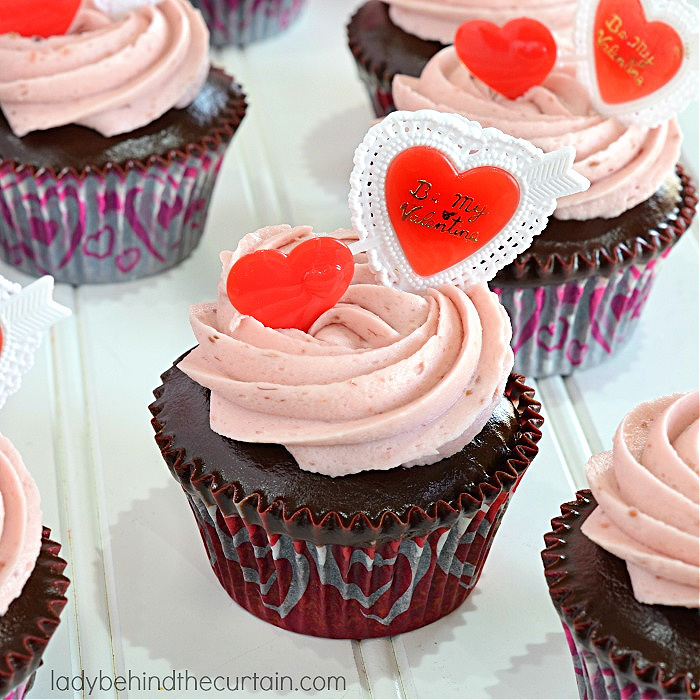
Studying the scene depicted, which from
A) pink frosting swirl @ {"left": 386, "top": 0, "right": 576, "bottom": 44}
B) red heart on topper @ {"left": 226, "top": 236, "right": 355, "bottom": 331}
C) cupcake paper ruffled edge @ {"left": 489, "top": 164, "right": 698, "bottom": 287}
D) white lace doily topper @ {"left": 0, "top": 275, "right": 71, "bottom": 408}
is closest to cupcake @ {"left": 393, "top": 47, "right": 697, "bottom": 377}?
cupcake paper ruffled edge @ {"left": 489, "top": 164, "right": 698, "bottom": 287}

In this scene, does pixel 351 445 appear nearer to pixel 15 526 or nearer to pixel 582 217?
pixel 15 526

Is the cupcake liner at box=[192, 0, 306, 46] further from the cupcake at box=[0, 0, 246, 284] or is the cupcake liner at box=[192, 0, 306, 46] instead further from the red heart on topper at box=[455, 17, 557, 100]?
the red heart on topper at box=[455, 17, 557, 100]

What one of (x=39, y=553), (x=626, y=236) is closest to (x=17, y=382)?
(x=39, y=553)

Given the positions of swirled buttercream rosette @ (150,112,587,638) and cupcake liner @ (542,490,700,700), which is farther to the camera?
swirled buttercream rosette @ (150,112,587,638)

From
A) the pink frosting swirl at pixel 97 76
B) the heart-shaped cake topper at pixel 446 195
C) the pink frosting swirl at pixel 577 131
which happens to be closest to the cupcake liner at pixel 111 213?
the pink frosting swirl at pixel 97 76

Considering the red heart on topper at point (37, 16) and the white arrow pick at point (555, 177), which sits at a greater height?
the white arrow pick at point (555, 177)

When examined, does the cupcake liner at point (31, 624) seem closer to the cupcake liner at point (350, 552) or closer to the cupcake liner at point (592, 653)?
the cupcake liner at point (350, 552)

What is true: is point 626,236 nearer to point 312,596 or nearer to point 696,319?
point 696,319

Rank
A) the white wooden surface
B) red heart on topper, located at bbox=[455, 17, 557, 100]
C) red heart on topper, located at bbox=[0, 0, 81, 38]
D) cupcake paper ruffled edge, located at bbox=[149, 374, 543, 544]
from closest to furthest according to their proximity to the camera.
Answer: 1. cupcake paper ruffled edge, located at bbox=[149, 374, 543, 544]
2. the white wooden surface
3. red heart on topper, located at bbox=[455, 17, 557, 100]
4. red heart on topper, located at bbox=[0, 0, 81, 38]
